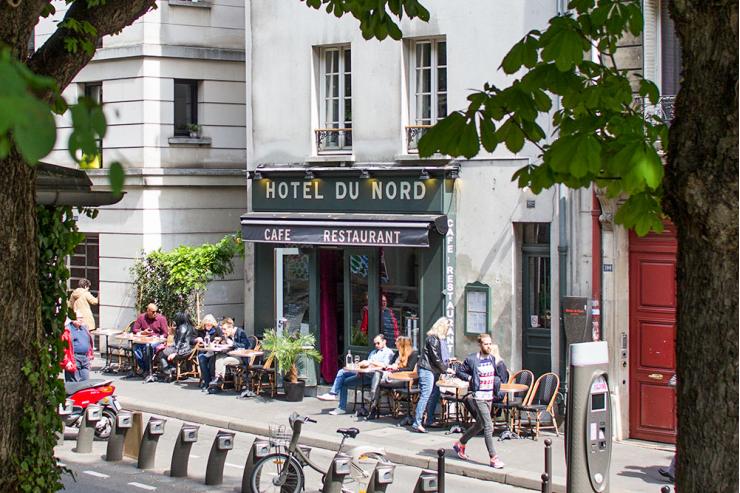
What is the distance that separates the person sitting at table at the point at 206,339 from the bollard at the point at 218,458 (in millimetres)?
6964

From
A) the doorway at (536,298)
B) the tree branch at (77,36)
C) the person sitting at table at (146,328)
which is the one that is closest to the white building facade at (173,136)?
the person sitting at table at (146,328)

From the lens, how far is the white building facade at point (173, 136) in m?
25.3

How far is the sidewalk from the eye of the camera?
1550 cm

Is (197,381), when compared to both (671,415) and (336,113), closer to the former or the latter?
(336,113)

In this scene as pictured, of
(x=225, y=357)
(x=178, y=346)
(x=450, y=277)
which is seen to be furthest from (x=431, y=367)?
(x=178, y=346)

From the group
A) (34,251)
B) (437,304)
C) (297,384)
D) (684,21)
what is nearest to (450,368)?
(437,304)

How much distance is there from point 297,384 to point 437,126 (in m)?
14.2

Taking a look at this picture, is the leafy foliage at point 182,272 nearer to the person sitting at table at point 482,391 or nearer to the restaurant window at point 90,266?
the restaurant window at point 90,266

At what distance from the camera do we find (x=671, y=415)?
17281mm

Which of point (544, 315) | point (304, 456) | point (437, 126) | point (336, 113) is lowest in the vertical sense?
point (304, 456)

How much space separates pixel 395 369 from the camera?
19.2 metres

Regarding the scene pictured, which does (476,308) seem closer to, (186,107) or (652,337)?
(652,337)

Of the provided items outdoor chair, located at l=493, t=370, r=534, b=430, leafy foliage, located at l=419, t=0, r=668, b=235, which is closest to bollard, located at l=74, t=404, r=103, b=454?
outdoor chair, located at l=493, t=370, r=534, b=430

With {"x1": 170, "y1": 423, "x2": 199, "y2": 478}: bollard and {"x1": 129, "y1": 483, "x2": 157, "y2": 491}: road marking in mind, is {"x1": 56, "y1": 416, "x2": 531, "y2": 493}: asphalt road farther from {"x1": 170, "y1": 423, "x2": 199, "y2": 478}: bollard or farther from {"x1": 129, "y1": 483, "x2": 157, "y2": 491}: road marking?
{"x1": 170, "y1": 423, "x2": 199, "y2": 478}: bollard
